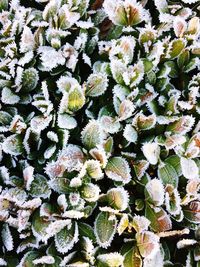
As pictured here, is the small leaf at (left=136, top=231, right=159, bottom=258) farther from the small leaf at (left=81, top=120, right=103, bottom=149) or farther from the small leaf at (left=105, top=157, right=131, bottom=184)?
the small leaf at (left=81, top=120, right=103, bottom=149)

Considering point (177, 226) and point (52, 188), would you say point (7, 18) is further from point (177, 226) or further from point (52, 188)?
point (177, 226)

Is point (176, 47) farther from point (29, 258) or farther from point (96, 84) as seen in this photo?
point (29, 258)

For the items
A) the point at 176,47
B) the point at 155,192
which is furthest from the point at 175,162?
the point at 176,47

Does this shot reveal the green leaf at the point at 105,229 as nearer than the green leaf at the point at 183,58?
Yes

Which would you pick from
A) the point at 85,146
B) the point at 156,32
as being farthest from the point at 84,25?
the point at 85,146

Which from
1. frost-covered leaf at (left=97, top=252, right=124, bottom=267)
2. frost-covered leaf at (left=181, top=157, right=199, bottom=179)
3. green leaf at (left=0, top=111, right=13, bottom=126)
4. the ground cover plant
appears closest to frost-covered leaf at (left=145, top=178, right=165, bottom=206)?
the ground cover plant

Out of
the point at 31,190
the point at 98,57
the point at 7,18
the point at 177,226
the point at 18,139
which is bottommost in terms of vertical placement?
the point at 177,226

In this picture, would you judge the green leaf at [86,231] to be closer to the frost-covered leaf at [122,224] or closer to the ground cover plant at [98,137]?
the ground cover plant at [98,137]

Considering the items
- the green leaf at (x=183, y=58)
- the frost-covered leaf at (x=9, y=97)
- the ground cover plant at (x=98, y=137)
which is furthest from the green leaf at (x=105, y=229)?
the green leaf at (x=183, y=58)
